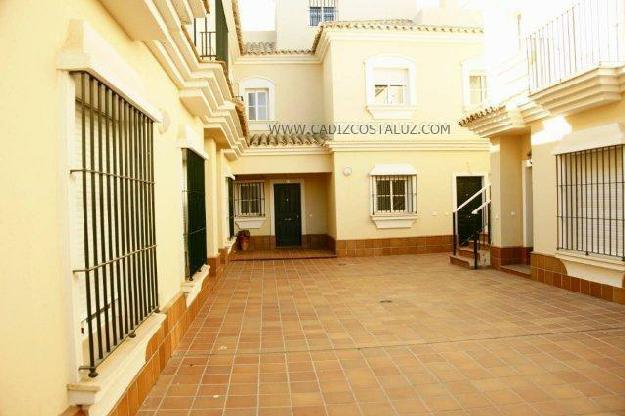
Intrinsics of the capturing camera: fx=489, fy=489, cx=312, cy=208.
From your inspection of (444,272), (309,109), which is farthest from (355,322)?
(309,109)

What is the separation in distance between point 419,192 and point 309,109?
4.80 m

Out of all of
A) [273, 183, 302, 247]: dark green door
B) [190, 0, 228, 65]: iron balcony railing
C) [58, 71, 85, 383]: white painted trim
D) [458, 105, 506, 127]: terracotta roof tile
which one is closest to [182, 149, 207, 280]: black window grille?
[190, 0, 228, 65]: iron balcony railing

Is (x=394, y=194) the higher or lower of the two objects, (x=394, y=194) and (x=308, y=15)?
the lower

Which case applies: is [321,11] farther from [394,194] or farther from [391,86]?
[394,194]

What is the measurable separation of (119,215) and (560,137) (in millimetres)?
7408

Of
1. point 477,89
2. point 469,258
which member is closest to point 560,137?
point 469,258

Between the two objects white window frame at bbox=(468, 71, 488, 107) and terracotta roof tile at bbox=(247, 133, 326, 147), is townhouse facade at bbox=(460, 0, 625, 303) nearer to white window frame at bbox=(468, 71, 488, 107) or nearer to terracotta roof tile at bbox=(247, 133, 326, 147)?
white window frame at bbox=(468, 71, 488, 107)

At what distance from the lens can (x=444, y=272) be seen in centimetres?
1091

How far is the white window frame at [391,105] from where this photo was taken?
1409 cm

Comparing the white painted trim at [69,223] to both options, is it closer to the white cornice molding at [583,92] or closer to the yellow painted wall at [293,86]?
the white cornice molding at [583,92]

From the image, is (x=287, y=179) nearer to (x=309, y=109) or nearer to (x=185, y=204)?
(x=309, y=109)

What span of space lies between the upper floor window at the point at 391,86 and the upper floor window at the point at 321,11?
5616mm

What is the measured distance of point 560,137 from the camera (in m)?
8.38

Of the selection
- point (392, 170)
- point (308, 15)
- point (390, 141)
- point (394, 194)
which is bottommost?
point (394, 194)
